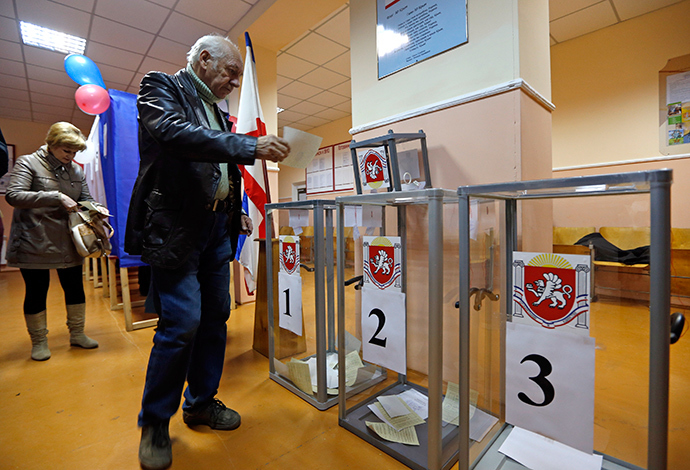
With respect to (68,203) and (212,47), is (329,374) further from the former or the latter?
(68,203)

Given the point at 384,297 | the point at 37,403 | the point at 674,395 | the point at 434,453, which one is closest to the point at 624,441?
the point at 434,453

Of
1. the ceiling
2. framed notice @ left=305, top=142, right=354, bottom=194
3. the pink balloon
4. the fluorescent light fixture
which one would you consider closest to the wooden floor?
the pink balloon

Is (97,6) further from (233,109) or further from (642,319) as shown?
(642,319)

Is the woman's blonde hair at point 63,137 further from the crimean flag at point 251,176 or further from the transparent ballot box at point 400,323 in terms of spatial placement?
the transparent ballot box at point 400,323

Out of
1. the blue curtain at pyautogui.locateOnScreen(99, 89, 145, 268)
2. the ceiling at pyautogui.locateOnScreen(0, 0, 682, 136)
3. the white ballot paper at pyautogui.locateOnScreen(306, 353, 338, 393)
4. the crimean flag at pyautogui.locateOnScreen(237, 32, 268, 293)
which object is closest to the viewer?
the white ballot paper at pyautogui.locateOnScreen(306, 353, 338, 393)

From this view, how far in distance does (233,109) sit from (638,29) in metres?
4.12

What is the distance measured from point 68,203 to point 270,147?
1672 millimetres

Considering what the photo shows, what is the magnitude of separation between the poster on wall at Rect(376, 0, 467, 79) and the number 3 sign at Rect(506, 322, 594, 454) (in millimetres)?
1228

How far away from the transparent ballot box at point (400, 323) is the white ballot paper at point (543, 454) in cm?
21

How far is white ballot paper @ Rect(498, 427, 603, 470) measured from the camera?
0.82 meters

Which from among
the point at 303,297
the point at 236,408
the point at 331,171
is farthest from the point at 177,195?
the point at 331,171

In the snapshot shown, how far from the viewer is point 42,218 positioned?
193 cm

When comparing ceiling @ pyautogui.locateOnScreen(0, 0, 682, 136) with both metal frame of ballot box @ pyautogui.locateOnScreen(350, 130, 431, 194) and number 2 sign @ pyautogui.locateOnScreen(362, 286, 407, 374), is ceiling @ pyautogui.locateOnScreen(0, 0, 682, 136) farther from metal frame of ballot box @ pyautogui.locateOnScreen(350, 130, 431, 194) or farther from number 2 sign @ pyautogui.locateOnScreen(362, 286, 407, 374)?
number 2 sign @ pyautogui.locateOnScreen(362, 286, 407, 374)

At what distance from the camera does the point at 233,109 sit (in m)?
3.18
